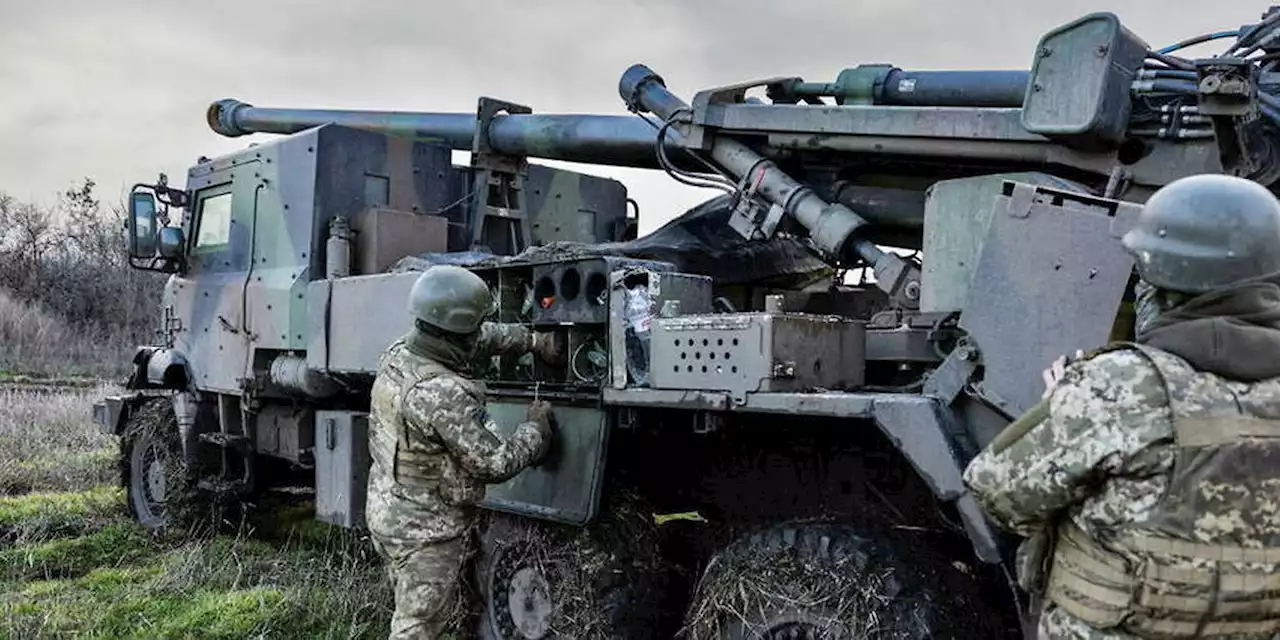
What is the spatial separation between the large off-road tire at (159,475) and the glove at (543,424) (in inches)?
147

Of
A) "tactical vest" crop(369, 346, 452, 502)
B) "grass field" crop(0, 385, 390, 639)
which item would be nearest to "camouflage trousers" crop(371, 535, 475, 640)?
"tactical vest" crop(369, 346, 452, 502)

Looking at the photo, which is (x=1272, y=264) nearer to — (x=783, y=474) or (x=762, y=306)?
(x=783, y=474)

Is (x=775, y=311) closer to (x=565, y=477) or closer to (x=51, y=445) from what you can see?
(x=565, y=477)

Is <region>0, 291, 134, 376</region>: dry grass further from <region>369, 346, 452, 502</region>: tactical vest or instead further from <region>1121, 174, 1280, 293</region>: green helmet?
<region>1121, 174, 1280, 293</region>: green helmet

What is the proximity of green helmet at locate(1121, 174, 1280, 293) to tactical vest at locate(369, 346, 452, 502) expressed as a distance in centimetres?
247

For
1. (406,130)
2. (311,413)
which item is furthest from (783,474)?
(406,130)

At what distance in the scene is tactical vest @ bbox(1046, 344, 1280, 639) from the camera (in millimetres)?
2117

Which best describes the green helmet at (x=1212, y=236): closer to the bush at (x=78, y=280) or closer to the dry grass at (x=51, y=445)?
the dry grass at (x=51, y=445)

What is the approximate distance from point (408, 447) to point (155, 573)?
3078 millimetres

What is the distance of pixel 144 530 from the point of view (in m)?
7.37

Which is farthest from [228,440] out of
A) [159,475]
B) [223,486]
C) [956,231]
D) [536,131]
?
[956,231]

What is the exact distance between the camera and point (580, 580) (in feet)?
13.9

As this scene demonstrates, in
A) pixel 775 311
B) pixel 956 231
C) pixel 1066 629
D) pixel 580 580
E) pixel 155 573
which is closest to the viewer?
pixel 1066 629

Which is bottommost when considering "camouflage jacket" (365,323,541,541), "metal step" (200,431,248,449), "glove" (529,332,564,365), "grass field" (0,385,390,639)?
"grass field" (0,385,390,639)
